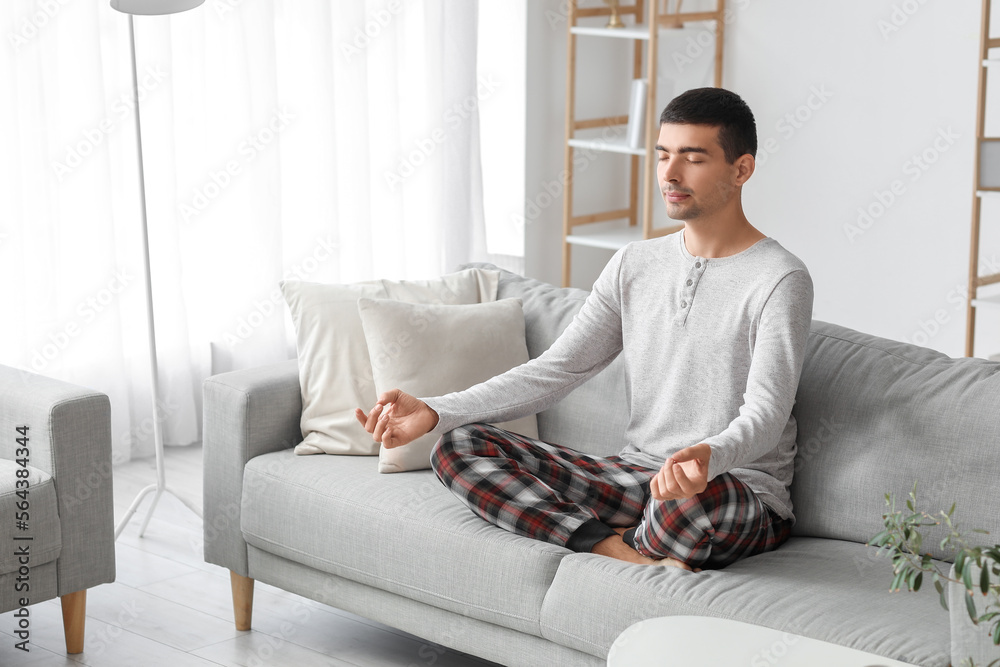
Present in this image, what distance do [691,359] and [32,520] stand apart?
4.08ft

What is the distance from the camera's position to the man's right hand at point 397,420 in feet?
6.84

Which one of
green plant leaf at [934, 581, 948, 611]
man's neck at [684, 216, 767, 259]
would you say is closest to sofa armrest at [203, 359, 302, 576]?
man's neck at [684, 216, 767, 259]

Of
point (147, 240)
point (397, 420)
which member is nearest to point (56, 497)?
point (397, 420)

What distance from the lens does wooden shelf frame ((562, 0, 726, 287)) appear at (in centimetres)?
423

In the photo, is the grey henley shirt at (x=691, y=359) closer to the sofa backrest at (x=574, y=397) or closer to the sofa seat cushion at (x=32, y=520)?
the sofa backrest at (x=574, y=397)

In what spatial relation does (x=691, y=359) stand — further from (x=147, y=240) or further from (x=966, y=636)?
(x=147, y=240)

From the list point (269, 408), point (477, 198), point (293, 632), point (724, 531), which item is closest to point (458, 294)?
point (269, 408)

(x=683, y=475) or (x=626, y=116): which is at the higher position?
(x=626, y=116)

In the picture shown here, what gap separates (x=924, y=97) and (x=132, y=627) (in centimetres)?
298

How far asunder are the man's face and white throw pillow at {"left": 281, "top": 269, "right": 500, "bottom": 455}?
2.40 ft

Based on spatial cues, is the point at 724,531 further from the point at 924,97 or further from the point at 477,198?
the point at 477,198

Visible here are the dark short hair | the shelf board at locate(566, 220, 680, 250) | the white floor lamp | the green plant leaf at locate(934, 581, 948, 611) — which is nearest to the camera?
the green plant leaf at locate(934, 581, 948, 611)

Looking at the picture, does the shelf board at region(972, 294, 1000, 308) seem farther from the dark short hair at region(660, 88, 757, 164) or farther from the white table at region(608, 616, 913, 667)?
the white table at region(608, 616, 913, 667)

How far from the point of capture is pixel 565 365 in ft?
7.43
